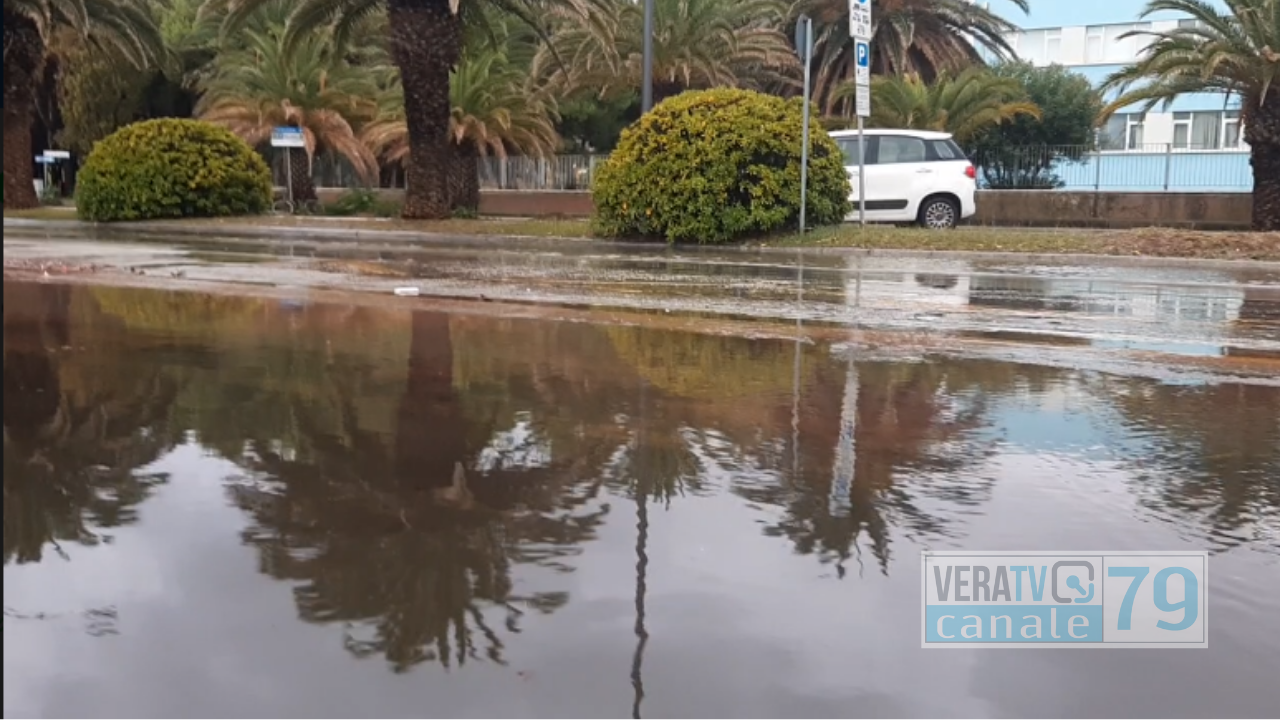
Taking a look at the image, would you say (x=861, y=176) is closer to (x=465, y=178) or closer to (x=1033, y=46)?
(x=465, y=178)

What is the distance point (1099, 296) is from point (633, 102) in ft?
85.2

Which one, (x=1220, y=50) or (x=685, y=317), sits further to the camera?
(x=1220, y=50)

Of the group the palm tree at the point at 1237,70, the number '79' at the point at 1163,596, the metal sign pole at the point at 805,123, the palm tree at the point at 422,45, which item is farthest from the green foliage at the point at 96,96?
the number '79' at the point at 1163,596

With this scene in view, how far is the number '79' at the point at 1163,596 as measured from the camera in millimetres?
3723

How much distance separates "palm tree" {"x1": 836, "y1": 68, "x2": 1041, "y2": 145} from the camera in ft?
89.7

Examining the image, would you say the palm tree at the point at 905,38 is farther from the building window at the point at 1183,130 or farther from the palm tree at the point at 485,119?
the building window at the point at 1183,130

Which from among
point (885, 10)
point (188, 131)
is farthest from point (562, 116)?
point (188, 131)

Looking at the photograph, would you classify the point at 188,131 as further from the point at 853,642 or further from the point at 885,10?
the point at 853,642

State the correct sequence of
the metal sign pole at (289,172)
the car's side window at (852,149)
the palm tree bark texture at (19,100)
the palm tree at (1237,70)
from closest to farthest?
the palm tree at (1237,70), the car's side window at (852,149), the palm tree bark texture at (19,100), the metal sign pole at (289,172)

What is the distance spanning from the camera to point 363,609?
12.3 ft

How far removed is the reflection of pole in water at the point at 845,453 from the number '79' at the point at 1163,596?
1.08 metres

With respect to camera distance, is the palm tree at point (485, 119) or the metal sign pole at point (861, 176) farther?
the palm tree at point (485, 119)

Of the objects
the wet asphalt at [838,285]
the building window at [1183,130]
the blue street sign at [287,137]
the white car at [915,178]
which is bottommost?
the wet asphalt at [838,285]

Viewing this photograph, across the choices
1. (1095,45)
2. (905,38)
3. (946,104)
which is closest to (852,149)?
(946,104)
